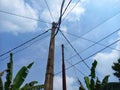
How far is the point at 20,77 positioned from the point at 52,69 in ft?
13.6

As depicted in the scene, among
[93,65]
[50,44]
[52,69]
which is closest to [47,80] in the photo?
[52,69]

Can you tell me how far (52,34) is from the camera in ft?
40.6

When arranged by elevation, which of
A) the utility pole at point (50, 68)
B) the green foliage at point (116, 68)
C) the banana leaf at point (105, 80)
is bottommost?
the utility pole at point (50, 68)

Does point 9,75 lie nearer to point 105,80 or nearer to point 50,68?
point 50,68

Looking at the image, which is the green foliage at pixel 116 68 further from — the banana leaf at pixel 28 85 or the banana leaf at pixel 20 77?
the banana leaf at pixel 20 77

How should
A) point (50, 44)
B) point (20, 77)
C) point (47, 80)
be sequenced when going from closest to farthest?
point (47, 80) → point (50, 44) → point (20, 77)

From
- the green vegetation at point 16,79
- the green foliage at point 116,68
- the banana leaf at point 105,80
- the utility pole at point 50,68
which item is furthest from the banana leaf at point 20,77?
the green foliage at point 116,68

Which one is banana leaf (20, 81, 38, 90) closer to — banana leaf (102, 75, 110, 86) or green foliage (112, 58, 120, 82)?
banana leaf (102, 75, 110, 86)

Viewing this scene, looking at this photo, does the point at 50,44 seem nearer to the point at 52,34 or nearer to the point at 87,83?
the point at 52,34

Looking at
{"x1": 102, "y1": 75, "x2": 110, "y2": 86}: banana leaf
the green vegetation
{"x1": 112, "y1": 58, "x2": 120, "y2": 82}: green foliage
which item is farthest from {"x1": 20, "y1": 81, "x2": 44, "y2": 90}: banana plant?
{"x1": 112, "y1": 58, "x2": 120, "y2": 82}: green foliage

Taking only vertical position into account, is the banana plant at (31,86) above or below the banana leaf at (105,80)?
below

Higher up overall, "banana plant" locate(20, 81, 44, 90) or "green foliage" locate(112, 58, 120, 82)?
"green foliage" locate(112, 58, 120, 82)

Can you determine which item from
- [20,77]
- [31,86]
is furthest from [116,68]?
[20,77]

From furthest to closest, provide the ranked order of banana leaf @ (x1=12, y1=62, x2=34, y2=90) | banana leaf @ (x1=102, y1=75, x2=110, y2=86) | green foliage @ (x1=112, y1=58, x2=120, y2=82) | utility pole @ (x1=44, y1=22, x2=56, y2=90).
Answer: green foliage @ (x1=112, y1=58, x2=120, y2=82), banana leaf @ (x1=102, y1=75, x2=110, y2=86), banana leaf @ (x1=12, y1=62, x2=34, y2=90), utility pole @ (x1=44, y1=22, x2=56, y2=90)
